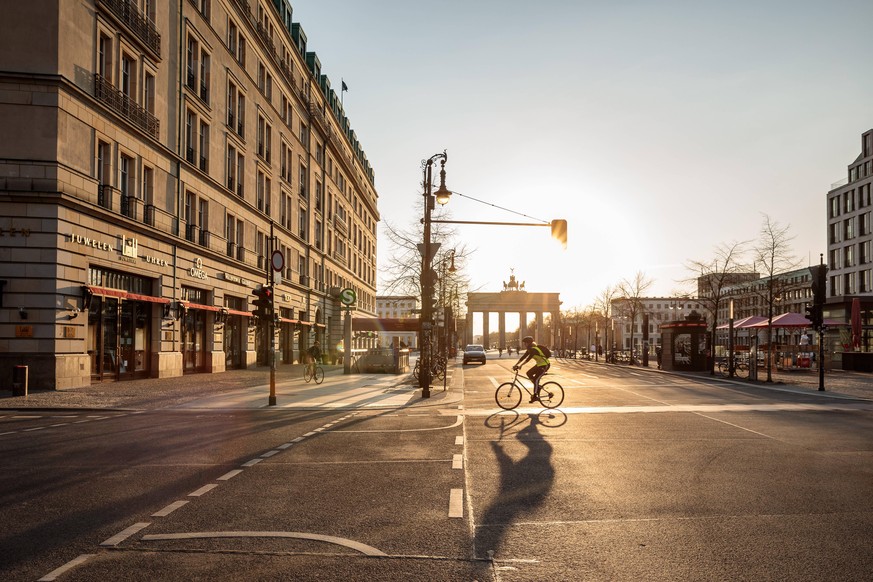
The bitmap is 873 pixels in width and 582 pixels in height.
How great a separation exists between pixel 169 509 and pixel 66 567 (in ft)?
6.00

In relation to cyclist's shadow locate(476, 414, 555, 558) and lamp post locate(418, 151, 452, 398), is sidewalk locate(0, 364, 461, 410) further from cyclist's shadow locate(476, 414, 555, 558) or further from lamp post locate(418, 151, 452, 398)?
cyclist's shadow locate(476, 414, 555, 558)

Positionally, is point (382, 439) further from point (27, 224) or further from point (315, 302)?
point (315, 302)

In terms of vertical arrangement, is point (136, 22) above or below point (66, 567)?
above

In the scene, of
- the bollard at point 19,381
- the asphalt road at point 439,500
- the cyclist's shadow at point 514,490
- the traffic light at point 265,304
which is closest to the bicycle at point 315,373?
the traffic light at point 265,304

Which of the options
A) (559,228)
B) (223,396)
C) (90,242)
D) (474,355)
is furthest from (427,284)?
(474,355)

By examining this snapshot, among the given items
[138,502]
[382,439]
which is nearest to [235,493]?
[138,502]

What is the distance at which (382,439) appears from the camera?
1183 cm

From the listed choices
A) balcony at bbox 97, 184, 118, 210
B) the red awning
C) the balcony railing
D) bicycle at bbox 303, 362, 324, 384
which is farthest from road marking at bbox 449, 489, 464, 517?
the red awning

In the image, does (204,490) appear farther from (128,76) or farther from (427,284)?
(128,76)

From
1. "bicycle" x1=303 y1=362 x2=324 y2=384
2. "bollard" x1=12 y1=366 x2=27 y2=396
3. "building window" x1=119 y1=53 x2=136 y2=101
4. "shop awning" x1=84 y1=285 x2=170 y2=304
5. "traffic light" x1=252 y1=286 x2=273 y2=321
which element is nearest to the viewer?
"traffic light" x1=252 y1=286 x2=273 y2=321

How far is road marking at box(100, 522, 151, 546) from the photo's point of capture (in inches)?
215

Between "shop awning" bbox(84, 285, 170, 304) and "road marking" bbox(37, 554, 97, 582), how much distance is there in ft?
65.5

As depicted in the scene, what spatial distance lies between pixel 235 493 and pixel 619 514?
12.3 feet

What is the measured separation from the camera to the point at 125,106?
26281mm
